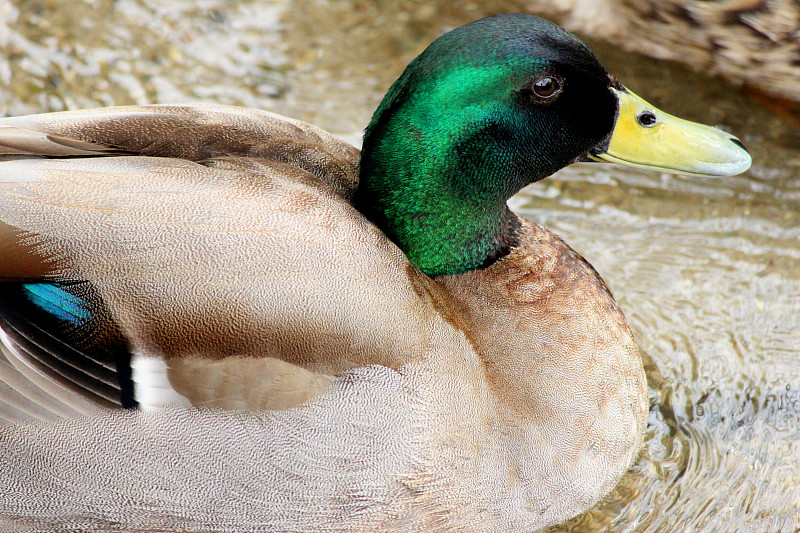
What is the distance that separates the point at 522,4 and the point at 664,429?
8.73 feet

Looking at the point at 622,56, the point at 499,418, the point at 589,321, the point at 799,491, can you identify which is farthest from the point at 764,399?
the point at 622,56

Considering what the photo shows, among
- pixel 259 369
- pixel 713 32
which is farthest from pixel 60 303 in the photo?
pixel 713 32

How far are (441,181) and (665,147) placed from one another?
26.8 inches

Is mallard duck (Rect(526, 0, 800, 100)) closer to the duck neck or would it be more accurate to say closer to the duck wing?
the duck neck

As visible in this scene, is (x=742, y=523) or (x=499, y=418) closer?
(x=499, y=418)

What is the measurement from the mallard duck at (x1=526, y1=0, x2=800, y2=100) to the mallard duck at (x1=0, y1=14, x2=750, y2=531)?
1.67m

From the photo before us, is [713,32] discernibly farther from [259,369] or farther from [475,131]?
[259,369]

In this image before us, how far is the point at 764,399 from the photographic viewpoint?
3412 mm

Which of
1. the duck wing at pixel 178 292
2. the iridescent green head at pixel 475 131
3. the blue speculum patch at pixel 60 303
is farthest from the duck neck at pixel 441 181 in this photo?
the blue speculum patch at pixel 60 303

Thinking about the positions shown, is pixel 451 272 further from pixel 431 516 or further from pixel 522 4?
pixel 522 4

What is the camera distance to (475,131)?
107 inches

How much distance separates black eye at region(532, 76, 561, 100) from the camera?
269cm

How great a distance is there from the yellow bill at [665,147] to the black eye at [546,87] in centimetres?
27

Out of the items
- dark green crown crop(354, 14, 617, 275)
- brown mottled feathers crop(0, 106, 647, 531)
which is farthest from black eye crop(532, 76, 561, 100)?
brown mottled feathers crop(0, 106, 647, 531)
